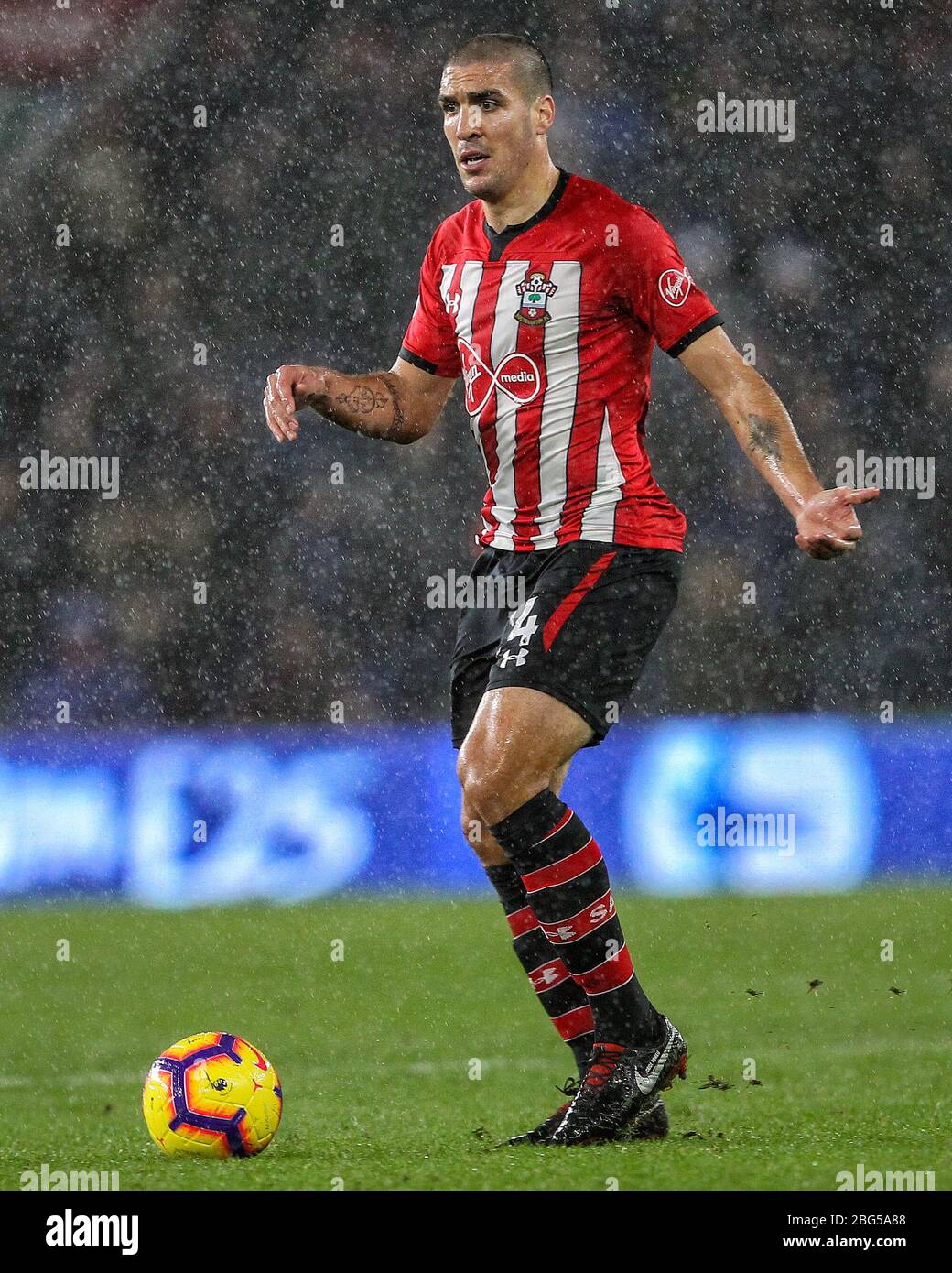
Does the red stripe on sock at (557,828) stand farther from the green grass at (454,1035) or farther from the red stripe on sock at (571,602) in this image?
the green grass at (454,1035)

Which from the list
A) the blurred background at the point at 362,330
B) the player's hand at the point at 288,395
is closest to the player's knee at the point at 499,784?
the player's hand at the point at 288,395

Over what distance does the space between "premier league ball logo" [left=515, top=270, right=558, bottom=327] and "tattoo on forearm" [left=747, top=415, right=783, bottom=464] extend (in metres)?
0.54

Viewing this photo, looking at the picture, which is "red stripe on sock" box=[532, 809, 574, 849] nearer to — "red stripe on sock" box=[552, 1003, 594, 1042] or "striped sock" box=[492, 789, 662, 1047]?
"striped sock" box=[492, 789, 662, 1047]

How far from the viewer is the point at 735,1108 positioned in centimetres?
424

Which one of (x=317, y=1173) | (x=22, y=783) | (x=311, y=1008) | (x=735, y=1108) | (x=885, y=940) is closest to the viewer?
(x=317, y=1173)

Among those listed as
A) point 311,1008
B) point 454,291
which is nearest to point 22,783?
point 311,1008

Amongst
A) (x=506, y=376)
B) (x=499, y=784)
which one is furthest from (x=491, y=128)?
(x=499, y=784)

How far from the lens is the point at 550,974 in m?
3.82

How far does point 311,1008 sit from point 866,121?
21.1 ft

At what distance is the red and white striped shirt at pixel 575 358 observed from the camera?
380 cm

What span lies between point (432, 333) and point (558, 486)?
2.20ft

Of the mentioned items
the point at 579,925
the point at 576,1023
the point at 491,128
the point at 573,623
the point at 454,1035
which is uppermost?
the point at 491,128

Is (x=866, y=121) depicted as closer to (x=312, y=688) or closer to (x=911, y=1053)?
(x=312, y=688)

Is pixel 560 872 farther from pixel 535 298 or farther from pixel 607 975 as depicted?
pixel 535 298
